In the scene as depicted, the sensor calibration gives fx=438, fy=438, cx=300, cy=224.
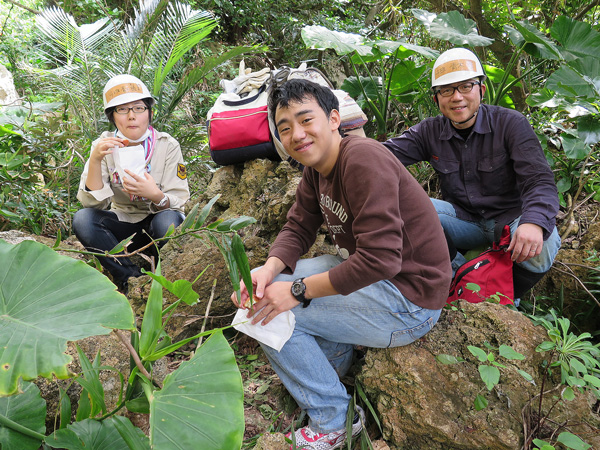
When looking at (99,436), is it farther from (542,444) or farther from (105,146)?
(105,146)

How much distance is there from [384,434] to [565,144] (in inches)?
73.0

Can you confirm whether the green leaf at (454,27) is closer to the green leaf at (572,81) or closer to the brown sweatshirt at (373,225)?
the green leaf at (572,81)

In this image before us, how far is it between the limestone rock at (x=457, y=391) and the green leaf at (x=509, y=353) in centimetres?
12

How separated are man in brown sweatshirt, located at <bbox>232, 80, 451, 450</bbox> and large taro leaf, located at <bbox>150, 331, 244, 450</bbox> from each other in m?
0.53

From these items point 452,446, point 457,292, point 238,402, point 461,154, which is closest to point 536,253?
point 457,292

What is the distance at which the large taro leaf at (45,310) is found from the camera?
2.83ft

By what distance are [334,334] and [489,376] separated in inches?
22.3

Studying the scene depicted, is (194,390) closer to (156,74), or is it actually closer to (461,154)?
(461,154)

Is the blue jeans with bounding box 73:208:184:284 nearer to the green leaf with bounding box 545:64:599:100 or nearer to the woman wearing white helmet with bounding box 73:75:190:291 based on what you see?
the woman wearing white helmet with bounding box 73:75:190:291

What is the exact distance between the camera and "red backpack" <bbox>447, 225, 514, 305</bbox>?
2131 millimetres

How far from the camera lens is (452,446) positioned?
5.32ft

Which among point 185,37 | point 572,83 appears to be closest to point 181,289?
point 572,83

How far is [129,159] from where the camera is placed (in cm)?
243

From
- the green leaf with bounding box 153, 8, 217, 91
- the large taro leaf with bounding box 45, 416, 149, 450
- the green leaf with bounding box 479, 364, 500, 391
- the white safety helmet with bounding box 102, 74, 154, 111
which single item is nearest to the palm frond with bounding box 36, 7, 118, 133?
the green leaf with bounding box 153, 8, 217, 91
